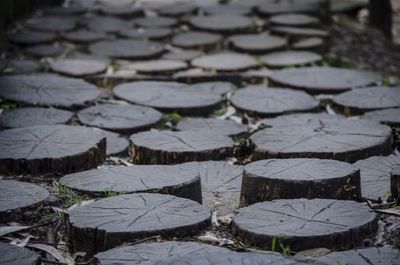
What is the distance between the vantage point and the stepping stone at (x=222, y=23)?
676 centimetres

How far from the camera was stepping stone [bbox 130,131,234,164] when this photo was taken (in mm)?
3775

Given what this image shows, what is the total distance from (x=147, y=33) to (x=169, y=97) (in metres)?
1.90

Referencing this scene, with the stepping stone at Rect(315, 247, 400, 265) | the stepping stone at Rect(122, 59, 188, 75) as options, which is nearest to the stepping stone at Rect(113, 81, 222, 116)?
the stepping stone at Rect(122, 59, 188, 75)

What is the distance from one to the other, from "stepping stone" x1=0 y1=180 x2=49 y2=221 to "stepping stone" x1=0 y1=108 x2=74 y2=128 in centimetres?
95

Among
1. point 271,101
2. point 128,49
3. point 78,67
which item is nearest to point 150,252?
point 271,101

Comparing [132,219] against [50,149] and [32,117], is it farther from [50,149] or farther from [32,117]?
[32,117]

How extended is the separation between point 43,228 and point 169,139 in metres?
1.03

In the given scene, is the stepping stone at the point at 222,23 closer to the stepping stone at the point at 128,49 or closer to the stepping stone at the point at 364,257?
the stepping stone at the point at 128,49

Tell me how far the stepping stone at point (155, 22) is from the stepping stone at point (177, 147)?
3027 millimetres

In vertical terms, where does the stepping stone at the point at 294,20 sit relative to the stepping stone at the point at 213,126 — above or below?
above

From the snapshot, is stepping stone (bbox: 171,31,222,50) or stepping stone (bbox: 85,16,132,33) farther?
stepping stone (bbox: 85,16,132,33)

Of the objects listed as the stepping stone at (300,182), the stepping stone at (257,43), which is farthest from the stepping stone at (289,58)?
the stepping stone at (300,182)

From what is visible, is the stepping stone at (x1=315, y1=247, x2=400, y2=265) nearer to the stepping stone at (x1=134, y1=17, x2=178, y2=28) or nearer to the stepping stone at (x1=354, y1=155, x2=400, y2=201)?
the stepping stone at (x1=354, y1=155, x2=400, y2=201)

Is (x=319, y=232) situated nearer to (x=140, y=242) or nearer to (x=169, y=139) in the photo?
(x=140, y=242)
